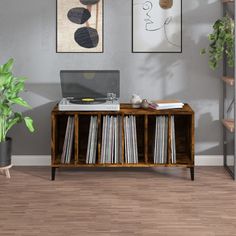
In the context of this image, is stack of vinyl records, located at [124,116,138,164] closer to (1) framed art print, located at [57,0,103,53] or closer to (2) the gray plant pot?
(1) framed art print, located at [57,0,103,53]

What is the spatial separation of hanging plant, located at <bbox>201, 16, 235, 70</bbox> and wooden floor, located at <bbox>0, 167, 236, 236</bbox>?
836 mm

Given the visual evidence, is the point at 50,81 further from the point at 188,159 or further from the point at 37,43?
the point at 188,159

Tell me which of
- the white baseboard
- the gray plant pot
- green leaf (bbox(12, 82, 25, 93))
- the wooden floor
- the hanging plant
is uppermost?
the hanging plant

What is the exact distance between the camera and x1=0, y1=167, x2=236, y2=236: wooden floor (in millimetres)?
2902

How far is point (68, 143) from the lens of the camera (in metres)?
3.95

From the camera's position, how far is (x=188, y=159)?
156 inches

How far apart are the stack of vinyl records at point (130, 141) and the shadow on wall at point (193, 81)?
451 millimetres

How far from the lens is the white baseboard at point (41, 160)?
4.34 metres

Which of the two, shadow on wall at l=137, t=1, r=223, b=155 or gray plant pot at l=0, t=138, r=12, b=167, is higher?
shadow on wall at l=137, t=1, r=223, b=155

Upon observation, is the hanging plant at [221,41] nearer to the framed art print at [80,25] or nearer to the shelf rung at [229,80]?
the shelf rung at [229,80]

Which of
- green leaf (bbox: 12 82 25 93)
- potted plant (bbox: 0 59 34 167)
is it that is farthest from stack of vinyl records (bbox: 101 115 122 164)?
green leaf (bbox: 12 82 25 93)

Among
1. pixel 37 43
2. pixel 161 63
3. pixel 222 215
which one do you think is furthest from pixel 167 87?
pixel 222 215

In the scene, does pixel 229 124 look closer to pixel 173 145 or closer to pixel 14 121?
pixel 173 145

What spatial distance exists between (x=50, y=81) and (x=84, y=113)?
0.56 metres
